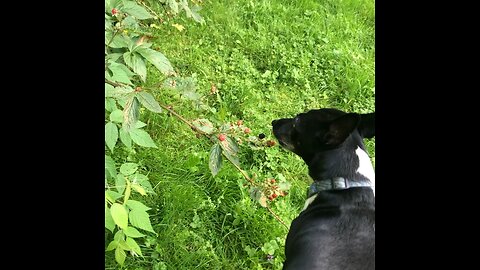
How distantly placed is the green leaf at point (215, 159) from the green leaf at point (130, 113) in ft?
1.20

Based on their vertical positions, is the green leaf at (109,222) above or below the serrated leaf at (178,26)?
below

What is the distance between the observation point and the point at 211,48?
12.2 feet

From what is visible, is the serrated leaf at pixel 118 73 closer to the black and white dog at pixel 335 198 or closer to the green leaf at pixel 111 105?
the green leaf at pixel 111 105

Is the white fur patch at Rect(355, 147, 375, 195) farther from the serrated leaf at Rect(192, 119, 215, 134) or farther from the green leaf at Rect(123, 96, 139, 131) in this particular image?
the green leaf at Rect(123, 96, 139, 131)

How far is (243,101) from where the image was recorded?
11.4ft

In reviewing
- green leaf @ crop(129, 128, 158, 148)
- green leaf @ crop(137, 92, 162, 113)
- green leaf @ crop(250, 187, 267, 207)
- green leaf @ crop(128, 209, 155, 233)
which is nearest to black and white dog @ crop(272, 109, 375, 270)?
green leaf @ crop(250, 187, 267, 207)

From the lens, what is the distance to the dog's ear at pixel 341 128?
7.30 ft

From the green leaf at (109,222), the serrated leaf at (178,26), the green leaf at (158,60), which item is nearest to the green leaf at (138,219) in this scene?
the green leaf at (109,222)

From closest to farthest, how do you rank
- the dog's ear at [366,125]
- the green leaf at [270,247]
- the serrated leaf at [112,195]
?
the serrated leaf at [112,195], the dog's ear at [366,125], the green leaf at [270,247]

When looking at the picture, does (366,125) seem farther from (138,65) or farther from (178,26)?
(178,26)

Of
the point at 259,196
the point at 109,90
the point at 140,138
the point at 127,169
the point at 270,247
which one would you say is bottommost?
the point at 270,247

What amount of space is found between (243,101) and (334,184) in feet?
4.25

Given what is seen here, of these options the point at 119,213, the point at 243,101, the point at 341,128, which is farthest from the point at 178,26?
the point at 119,213
